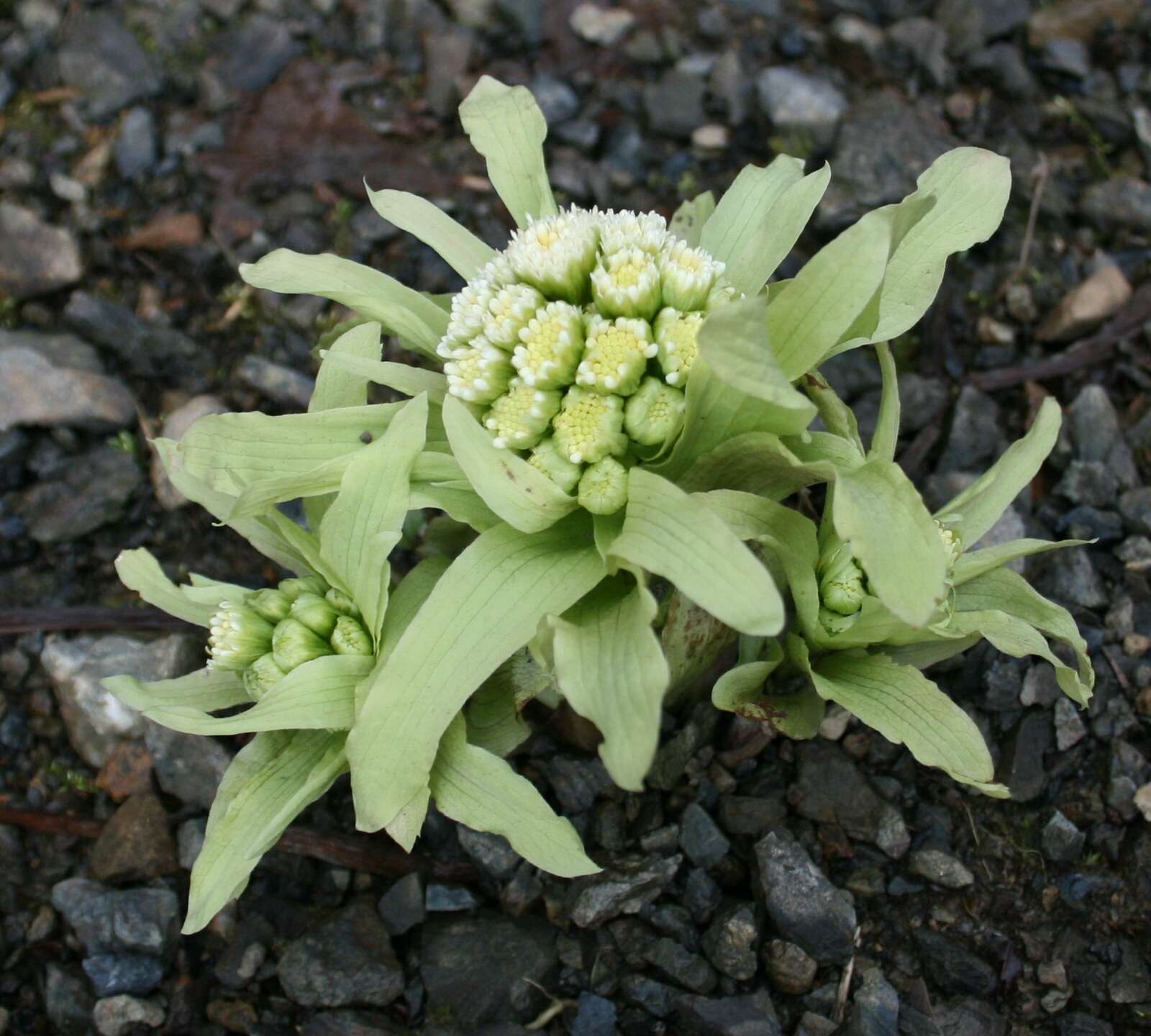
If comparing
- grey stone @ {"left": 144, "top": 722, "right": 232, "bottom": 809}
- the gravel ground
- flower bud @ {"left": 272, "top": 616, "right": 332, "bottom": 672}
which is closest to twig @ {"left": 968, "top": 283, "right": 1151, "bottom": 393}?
the gravel ground

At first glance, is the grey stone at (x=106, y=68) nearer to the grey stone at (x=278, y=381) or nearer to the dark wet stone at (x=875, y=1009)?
the grey stone at (x=278, y=381)

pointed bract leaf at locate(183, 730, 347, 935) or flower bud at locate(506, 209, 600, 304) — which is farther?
flower bud at locate(506, 209, 600, 304)

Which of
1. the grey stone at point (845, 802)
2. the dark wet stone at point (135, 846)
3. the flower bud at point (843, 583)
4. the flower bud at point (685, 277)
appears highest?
the flower bud at point (685, 277)

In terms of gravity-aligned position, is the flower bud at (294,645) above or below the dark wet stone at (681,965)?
above

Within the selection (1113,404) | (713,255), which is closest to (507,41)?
(713,255)

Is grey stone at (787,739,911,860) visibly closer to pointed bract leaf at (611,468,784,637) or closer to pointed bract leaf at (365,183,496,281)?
pointed bract leaf at (611,468,784,637)

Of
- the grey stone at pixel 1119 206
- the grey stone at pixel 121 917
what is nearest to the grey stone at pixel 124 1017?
the grey stone at pixel 121 917

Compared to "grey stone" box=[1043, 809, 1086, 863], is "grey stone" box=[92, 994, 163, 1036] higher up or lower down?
lower down

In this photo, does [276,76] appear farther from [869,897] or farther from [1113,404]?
[869,897]
